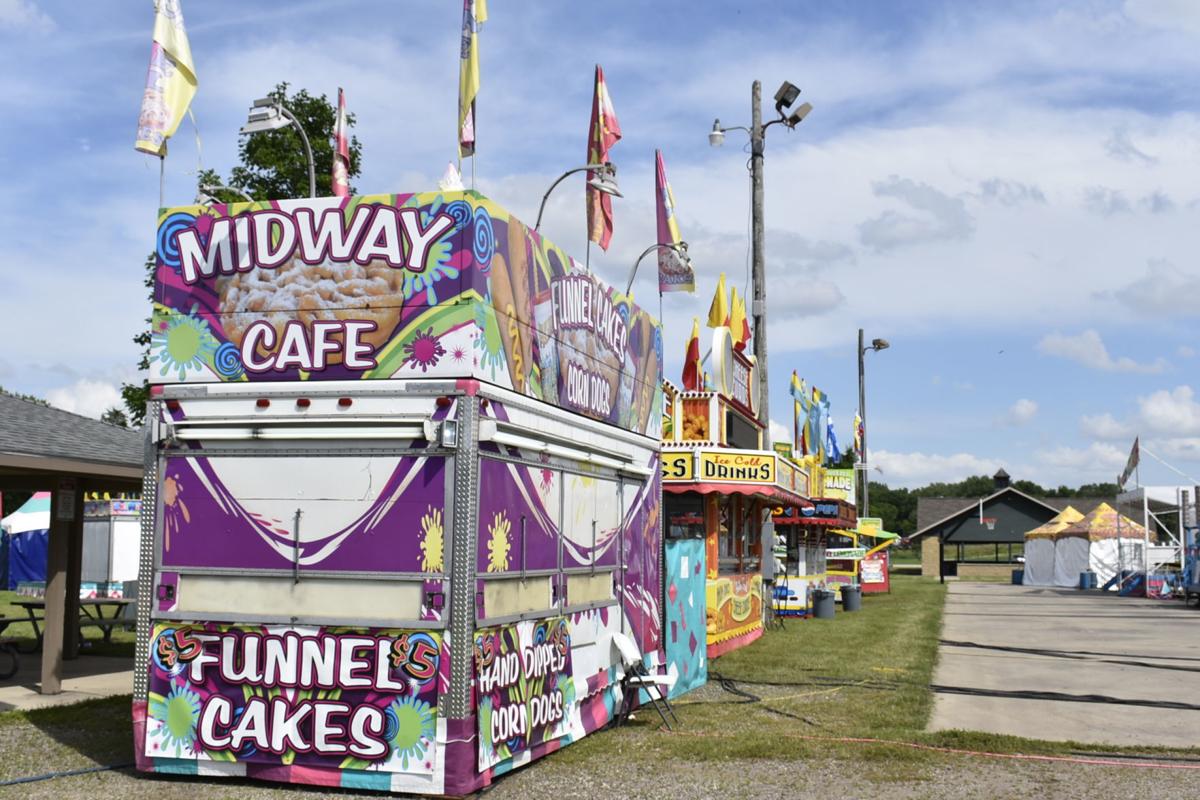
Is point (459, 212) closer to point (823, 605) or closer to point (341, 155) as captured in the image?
point (341, 155)

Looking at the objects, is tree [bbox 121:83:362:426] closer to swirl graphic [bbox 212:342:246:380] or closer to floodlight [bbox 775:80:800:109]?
floodlight [bbox 775:80:800:109]

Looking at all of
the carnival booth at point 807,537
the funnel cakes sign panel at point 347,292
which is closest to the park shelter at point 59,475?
the funnel cakes sign panel at point 347,292

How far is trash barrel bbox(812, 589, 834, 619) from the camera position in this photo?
26359mm

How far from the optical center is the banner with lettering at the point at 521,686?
839cm

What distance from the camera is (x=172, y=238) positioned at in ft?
30.1

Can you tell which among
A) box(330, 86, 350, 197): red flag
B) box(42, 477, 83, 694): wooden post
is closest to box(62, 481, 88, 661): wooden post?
box(42, 477, 83, 694): wooden post

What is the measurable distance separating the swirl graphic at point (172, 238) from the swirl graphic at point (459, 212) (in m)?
2.08

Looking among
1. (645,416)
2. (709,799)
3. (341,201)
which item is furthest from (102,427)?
(709,799)

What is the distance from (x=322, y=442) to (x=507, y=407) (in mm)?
1351

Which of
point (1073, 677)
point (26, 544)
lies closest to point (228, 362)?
point (1073, 677)

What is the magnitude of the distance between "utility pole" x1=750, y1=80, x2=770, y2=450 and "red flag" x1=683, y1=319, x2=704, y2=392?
1.09m

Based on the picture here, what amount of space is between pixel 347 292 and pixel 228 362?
3.46 feet

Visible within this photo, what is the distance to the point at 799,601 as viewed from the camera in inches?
1063

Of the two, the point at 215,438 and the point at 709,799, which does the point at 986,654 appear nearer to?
the point at 709,799
